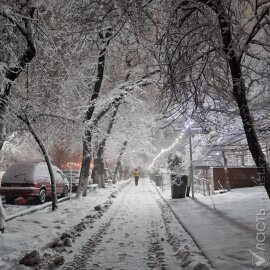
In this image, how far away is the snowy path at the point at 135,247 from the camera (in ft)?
21.1

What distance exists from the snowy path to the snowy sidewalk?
0.29m

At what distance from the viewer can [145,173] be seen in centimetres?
12144

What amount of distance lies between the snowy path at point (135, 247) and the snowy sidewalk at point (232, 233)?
0.29m

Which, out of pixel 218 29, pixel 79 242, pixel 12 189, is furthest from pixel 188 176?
pixel 218 29

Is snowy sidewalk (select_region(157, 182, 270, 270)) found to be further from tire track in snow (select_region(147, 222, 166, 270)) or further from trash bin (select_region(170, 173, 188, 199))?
trash bin (select_region(170, 173, 188, 199))

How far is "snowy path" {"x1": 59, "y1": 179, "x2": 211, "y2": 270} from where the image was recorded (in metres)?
6.43

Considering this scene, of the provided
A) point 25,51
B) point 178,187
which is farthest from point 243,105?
point 178,187

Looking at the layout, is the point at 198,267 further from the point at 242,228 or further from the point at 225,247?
the point at 242,228

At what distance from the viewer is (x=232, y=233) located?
8.20 metres

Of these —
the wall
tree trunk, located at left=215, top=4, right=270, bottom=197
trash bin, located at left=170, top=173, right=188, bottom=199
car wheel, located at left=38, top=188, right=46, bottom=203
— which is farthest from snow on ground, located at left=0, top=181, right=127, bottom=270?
the wall

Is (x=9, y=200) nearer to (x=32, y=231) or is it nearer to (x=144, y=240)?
(x=32, y=231)

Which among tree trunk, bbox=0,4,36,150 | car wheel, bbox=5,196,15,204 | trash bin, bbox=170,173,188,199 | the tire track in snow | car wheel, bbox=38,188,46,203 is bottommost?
the tire track in snow

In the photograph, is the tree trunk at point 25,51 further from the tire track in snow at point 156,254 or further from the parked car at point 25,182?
the parked car at point 25,182

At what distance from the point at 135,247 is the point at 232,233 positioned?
89.0 inches
